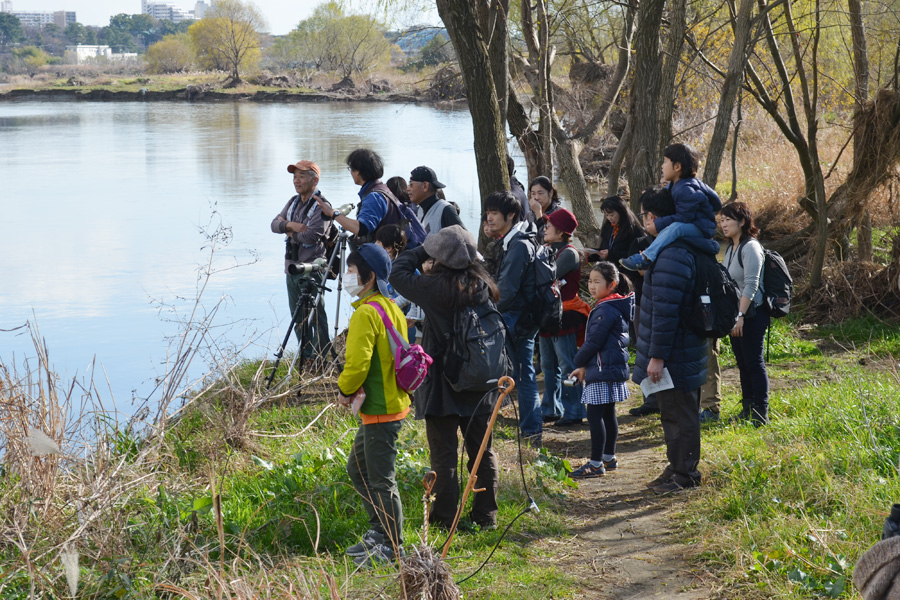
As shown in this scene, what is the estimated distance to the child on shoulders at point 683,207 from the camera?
15.9 feet

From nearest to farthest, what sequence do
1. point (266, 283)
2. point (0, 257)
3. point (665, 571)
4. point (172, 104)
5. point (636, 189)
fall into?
point (665, 571), point (636, 189), point (266, 283), point (0, 257), point (172, 104)

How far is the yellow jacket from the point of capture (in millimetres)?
3828

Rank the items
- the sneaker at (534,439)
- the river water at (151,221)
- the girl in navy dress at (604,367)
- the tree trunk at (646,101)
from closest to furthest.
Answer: the girl in navy dress at (604,367) < the sneaker at (534,439) < the tree trunk at (646,101) < the river water at (151,221)

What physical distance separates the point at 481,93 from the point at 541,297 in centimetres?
321

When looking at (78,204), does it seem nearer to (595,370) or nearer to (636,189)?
(636,189)

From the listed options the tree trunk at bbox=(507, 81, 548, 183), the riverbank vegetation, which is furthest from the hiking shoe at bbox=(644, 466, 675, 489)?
the tree trunk at bbox=(507, 81, 548, 183)

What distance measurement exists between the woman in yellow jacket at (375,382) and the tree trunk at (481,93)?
4191mm

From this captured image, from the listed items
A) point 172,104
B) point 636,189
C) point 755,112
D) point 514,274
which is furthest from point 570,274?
point 172,104

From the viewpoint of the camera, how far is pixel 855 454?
4.68m

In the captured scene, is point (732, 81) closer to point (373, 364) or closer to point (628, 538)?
point (628, 538)

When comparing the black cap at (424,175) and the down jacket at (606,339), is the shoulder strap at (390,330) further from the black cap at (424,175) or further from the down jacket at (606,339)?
the black cap at (424,175)

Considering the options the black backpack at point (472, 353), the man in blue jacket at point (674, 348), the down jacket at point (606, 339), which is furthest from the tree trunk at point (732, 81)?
the black backpack at point (472, 353)

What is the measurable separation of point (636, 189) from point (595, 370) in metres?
4.38

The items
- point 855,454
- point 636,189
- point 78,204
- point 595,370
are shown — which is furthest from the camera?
point 78,204
